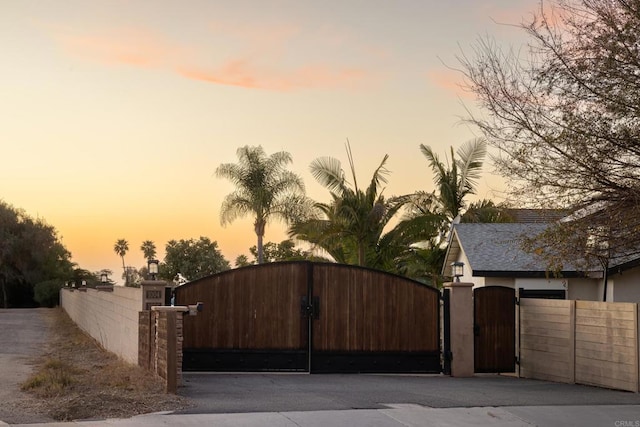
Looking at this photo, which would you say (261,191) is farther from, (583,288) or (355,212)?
(583,288)

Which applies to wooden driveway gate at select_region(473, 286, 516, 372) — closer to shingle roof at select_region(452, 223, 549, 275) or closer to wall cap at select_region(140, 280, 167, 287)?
shingle roof at select_region(452, 223, 549, 275)

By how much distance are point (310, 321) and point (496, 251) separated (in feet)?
25.2

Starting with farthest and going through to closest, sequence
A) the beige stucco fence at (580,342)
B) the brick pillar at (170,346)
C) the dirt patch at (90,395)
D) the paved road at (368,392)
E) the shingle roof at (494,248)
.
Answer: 1. the shingle roof at (494,248)
2. the beige stucco fence at (580,342)
3. the brick pillar at (170,346)
4. the paved road at (368,392)
5. the dirt patch at (90,395)

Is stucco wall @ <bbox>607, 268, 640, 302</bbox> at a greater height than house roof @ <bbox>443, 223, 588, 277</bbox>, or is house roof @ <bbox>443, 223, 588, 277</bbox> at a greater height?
house roof @ <bbox>443, 223, 588, 277</bbox>

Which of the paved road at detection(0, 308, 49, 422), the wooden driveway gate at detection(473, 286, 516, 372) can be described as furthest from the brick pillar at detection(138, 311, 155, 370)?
the wooden driveway gate at detection(473, 286, 516, 372)

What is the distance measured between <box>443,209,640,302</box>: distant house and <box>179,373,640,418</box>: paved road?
15.1 ft

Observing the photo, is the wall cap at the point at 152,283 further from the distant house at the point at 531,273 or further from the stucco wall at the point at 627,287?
the stucco wall at the point at 627,287

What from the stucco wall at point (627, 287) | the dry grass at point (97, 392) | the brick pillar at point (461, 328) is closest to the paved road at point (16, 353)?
the dry grass at point (97, 392)

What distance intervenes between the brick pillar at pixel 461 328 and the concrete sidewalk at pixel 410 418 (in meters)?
5.06

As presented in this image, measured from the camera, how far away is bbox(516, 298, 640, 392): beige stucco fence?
14.3 m

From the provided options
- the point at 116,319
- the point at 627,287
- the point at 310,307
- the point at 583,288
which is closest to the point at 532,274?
the point at 583,288

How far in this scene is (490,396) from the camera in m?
13.0

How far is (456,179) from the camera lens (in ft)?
115

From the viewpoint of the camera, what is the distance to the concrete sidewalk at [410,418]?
395 inches
